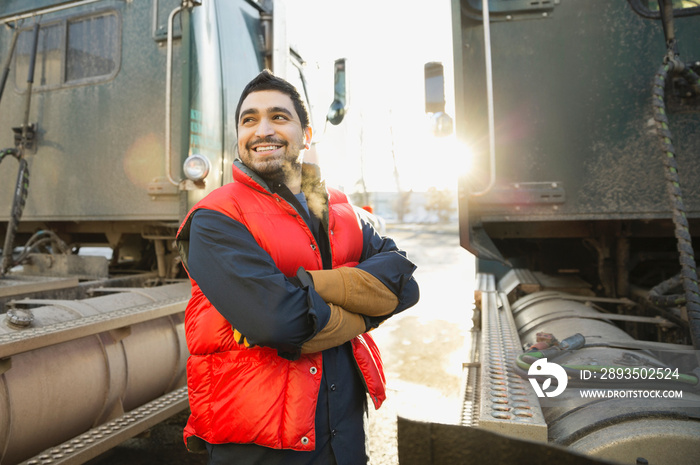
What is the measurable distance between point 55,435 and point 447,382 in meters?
2.89

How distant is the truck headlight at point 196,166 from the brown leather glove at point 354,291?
68.7 inches

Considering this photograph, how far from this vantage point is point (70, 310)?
2309mm

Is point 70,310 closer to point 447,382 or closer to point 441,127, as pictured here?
point 441,127

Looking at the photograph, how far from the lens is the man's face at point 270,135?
4.93 ft

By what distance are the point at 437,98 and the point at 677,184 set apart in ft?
4.21

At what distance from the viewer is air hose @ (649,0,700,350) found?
1696mm

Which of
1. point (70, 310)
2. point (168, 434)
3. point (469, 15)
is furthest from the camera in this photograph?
point (168, 434)

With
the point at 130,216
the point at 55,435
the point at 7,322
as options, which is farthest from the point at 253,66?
the point at 55,435

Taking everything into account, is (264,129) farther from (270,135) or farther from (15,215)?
(15,215)

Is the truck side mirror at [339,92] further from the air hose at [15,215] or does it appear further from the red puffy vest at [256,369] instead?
the red puffy vest at [256,369]

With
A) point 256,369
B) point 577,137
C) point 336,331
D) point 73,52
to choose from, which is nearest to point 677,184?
point 577,137

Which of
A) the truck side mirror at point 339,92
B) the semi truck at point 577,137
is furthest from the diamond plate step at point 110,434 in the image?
the truck side mirror at point 339,92

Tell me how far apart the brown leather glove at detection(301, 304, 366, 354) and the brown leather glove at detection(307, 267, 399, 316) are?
31 mm

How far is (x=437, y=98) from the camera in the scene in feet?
8.45
